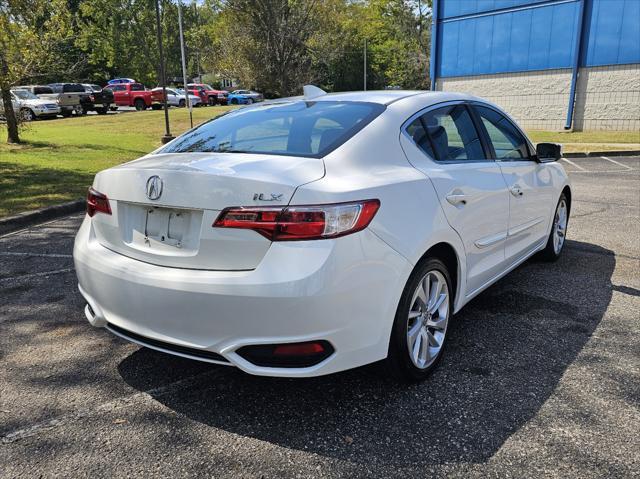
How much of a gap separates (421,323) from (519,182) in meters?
1.67

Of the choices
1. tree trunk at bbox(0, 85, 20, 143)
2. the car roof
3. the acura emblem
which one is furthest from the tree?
the acura emblem

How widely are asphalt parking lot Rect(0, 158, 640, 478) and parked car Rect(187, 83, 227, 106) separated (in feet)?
140

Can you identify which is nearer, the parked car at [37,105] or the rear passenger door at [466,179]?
the rear passenger door at [466,179]

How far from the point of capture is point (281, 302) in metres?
2.34

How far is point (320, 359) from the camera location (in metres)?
2.46

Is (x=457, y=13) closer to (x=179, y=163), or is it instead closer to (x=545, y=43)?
(x=545, y=43)

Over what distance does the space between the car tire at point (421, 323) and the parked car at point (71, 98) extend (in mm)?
33251

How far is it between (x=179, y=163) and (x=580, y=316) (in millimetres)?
3007

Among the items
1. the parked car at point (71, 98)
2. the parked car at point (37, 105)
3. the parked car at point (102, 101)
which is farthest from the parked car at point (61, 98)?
the parked car at point (102, 101)

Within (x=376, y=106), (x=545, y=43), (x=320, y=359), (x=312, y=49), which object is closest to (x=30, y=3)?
(x=376, y=106)

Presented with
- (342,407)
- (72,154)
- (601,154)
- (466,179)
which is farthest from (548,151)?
(601,154)

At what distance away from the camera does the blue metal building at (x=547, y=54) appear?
773 inches

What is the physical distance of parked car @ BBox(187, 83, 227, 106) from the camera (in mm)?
44406

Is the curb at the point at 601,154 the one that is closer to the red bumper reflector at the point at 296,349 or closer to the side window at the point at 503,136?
the side window at the point at 503,136
